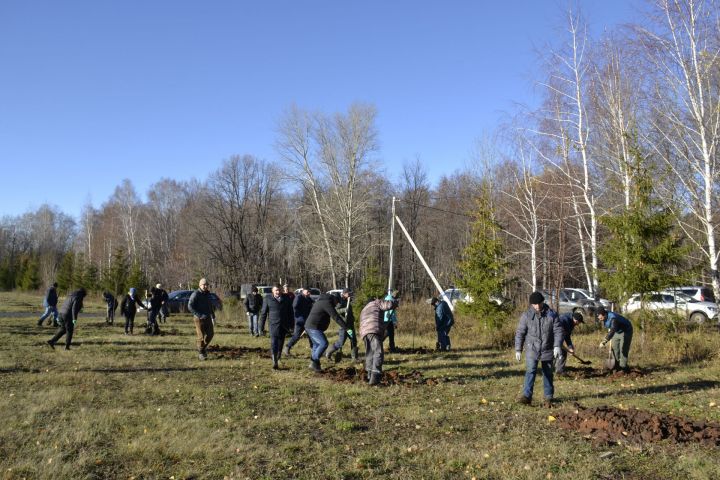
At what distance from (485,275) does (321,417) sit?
10591 mm

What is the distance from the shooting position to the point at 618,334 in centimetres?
1174

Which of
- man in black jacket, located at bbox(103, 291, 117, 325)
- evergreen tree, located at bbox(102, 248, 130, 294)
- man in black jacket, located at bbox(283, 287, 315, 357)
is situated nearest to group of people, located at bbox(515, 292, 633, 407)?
man in black jacket, located at bbox(283, 287, 315, 357)

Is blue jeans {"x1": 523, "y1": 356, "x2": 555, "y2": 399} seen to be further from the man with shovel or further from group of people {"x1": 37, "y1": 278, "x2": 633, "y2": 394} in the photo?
the man with shovel

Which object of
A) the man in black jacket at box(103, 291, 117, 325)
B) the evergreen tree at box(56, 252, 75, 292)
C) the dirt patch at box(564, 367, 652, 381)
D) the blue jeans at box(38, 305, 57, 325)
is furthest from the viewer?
the evergreen tree at box(56, 252, 75, 292)

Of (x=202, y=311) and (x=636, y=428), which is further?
(x=202, y=311)

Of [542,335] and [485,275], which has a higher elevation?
[485,275]

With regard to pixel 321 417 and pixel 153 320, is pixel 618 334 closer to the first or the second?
pixel 321 417

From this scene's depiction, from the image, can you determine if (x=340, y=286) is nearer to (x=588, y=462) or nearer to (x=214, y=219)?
(x=214, y=219)

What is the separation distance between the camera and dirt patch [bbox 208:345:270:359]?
14.1 m

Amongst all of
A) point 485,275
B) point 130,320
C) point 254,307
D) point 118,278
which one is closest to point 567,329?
point 485,275

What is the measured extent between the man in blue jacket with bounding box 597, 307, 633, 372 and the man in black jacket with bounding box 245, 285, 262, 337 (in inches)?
418

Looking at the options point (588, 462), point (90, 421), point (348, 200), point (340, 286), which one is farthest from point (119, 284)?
point (588, 462)

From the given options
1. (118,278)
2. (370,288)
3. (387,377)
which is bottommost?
(387,377)

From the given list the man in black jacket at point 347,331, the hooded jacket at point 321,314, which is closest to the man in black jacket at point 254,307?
the man in black jacket at point 347,331
